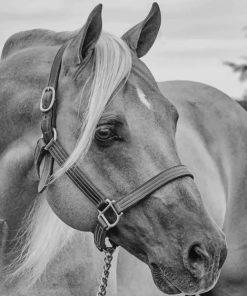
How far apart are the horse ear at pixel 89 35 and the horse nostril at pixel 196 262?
1076mm

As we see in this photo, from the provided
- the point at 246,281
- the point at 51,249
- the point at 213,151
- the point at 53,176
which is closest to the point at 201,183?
the point at 213,151

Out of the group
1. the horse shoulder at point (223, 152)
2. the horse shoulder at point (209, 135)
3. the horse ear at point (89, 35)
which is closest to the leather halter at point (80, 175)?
the horse ear at point (89, 35)

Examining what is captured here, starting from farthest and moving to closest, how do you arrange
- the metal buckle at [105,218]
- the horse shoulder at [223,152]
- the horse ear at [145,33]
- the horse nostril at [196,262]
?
the horse shoulder at [223,152] < the horse ear at [145,33] < the metal buckle at [105,218] < the horse nostril at [196,262]

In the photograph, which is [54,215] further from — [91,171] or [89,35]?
[89,35]

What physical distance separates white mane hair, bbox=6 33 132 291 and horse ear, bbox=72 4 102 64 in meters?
0.06

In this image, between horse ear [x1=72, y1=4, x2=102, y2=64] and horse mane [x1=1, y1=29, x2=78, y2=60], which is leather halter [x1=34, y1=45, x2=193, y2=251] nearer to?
horse ear [x1=72, y1=4, x2=102, y2=64]

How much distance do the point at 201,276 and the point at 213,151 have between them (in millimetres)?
2426

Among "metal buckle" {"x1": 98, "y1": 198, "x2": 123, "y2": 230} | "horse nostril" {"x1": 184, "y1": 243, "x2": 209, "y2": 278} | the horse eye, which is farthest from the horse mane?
"horse nostril" {"x1": 184, "y1": 243, "x2": 209, "y2": 278}

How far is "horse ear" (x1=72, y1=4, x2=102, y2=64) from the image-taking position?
3.41 m

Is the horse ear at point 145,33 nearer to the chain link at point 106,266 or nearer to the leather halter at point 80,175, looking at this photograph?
the leather halter at point 80,175

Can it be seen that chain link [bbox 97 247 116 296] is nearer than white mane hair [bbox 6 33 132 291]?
No

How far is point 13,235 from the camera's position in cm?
390

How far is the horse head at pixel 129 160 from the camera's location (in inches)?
128

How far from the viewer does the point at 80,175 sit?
134 inches
